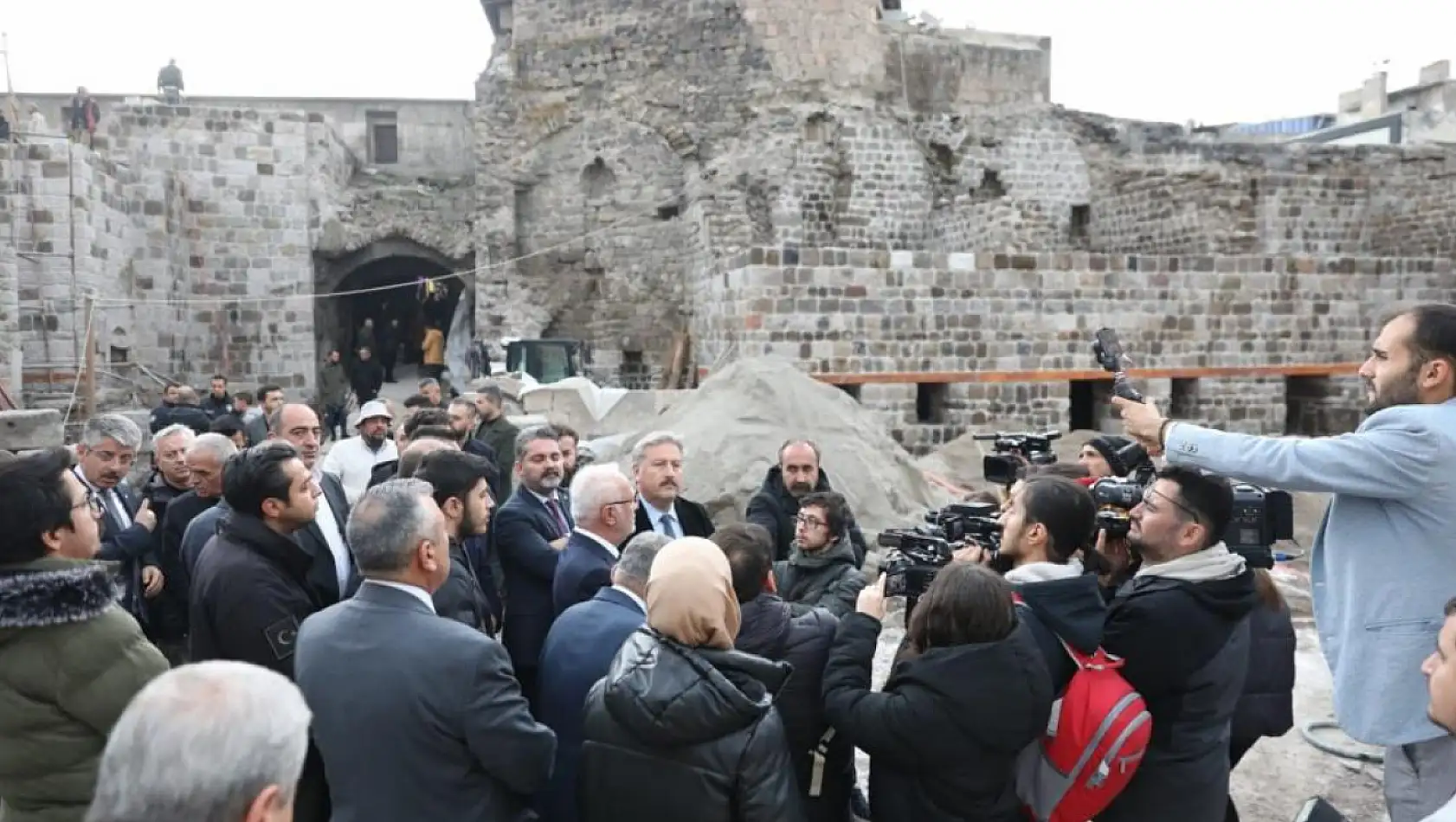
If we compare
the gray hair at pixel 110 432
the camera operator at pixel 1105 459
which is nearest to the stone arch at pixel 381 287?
the gray hair at pixel 110 432

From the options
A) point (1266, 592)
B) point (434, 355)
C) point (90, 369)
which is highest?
point (434, 355)

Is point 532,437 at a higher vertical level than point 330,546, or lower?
higher

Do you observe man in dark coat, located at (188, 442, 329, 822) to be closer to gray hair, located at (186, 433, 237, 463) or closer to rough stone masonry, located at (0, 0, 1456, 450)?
gray hair, located at (186, 433, 237, 463)

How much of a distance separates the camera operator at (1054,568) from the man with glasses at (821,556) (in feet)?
2.69

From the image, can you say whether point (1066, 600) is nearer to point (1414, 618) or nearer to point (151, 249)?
point (1414, 618)

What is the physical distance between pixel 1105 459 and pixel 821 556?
1429 mm

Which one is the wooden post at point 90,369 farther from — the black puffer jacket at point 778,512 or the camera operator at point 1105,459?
the camera operator at point 1105,459

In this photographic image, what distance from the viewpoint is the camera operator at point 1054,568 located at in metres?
2.72

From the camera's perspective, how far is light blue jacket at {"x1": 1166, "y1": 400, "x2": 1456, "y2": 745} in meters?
2.47

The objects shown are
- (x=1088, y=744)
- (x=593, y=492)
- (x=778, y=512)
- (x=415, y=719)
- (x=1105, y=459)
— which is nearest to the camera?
(x=415, y=719)

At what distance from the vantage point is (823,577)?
3.83 m

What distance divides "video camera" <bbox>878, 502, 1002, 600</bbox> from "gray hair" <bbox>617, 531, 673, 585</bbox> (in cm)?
76

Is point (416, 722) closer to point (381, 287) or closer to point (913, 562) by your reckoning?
point (913, 562)

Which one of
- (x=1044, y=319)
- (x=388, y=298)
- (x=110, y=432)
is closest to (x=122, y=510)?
(x=110, y=432)
